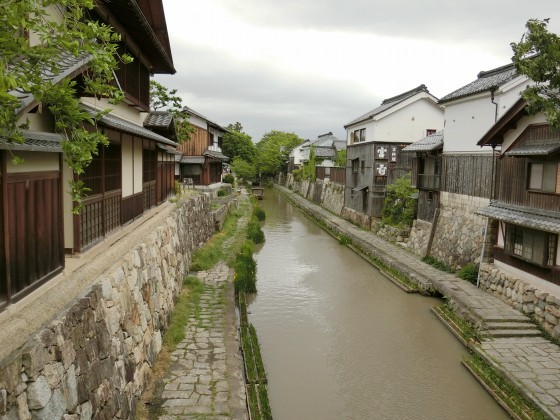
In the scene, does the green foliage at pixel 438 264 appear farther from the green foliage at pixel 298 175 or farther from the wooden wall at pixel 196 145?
the green foliage at pixel 298 175

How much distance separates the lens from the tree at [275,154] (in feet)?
276

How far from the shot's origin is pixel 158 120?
20.2 metres

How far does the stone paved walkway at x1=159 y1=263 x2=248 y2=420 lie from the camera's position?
9023mm

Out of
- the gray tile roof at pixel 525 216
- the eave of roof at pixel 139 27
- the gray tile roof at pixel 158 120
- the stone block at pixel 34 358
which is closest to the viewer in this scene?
the stone block at pixel 34 358

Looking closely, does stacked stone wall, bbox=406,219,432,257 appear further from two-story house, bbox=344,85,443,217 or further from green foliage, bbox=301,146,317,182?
green foliage, bbox=301,146,317,182

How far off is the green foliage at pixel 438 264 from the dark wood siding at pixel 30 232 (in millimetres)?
17365

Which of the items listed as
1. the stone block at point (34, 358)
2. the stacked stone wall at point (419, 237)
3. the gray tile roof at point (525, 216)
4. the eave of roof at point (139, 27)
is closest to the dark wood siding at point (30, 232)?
the stone block at point (34, 358)

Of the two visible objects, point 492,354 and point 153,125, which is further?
point 153,125

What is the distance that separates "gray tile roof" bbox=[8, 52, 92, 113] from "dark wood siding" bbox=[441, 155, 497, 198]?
52.3 ft

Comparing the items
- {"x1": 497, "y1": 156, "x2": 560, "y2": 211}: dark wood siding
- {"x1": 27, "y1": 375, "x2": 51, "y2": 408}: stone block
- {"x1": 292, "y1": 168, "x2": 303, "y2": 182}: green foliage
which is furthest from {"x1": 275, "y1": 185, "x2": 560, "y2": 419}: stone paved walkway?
{"x1": 292, "y1": 168, "x2": 303, "y2": 182}: green foliage

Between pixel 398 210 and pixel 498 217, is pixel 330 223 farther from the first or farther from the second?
pixel 498 217

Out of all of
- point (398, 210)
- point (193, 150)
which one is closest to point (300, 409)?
point (398, 210)

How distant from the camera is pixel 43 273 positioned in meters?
7.66

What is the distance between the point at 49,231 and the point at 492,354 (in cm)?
1161
